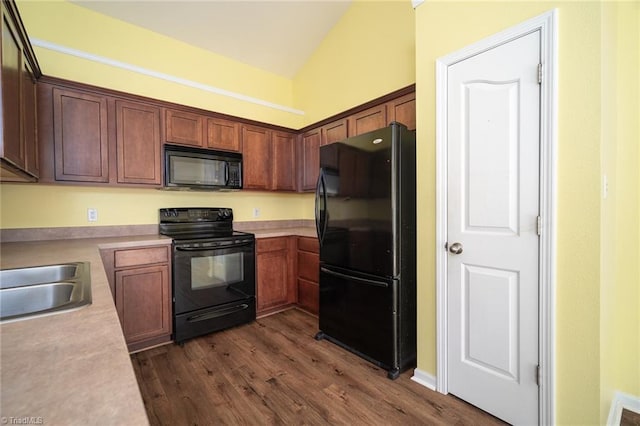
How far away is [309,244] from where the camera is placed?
3.17 meters

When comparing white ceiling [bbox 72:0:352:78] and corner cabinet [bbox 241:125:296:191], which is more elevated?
white ceiling [bbox 72:0:352:78]

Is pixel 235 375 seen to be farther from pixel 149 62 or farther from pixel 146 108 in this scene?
pixel 149 62

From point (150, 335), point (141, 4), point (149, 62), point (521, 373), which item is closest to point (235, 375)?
point (150, 335)

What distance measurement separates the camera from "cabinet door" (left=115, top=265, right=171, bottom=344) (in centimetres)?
235

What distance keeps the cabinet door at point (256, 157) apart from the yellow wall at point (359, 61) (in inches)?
36.4

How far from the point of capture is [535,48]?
1489 millimetres

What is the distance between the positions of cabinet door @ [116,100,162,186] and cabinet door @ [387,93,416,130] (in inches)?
84.8

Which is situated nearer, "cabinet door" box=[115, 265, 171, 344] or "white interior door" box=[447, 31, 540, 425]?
"white interior door" box=[447, 31, 540, 425]

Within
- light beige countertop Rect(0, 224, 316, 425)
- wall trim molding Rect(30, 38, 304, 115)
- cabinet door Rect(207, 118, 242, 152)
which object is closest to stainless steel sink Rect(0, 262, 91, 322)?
light beige countertop Rect(0, 224, 316, 425)

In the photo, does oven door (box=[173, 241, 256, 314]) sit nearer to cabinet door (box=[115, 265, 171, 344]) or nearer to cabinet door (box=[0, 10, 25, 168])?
cabinet door (box=[115, 265, 171, 344])

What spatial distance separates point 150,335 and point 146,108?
1998 mm

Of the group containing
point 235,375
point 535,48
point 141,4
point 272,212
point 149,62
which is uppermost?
point 141,4

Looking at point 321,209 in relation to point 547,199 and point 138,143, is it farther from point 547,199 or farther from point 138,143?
point 138,143

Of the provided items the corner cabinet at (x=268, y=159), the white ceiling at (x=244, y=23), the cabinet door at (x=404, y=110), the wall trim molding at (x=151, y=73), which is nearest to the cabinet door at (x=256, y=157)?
the corner cabinet at (x=268, y=159)
